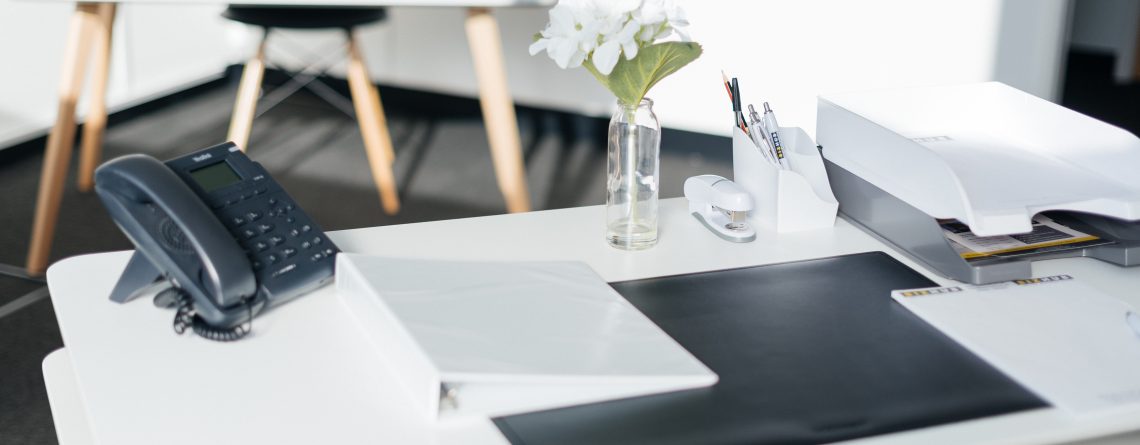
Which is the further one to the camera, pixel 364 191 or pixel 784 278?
pixel 364 191

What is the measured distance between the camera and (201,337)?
93 centimetres

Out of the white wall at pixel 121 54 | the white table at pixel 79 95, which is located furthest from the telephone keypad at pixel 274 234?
the white wall at pixel 121 54

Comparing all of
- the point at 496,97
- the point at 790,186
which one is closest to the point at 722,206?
the point at 790,186

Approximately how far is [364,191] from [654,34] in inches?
88.3

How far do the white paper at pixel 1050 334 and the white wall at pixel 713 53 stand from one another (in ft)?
5.30

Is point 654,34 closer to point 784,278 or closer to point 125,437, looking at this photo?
point 784,278

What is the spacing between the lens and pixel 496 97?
7.74 ft

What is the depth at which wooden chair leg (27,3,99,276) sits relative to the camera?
233 centimetres

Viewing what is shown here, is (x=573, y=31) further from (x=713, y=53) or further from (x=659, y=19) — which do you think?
(x=713, y=53)

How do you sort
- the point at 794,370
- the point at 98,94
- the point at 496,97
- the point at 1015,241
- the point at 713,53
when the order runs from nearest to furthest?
the point at 794,370 < the point at 1015,241 < the point at 496,97 < the point at 98,94 < the point at 713,53

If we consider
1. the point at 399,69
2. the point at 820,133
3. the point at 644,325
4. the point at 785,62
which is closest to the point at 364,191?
the point at 399,69

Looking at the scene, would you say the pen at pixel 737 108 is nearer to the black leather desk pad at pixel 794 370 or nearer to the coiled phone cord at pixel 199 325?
the black leather desk pad at pixel 794 370

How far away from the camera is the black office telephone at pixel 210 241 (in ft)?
3.08

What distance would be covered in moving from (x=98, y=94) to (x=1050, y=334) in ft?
7.91
